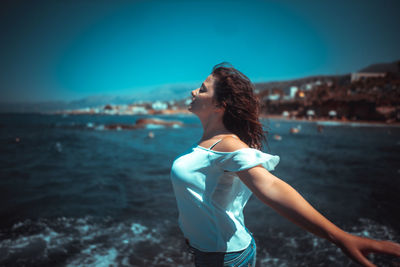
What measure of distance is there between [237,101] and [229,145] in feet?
1.07

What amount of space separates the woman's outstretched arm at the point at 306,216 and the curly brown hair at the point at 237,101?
1.28 feet

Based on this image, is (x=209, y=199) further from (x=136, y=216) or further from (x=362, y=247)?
(x=136, y=216)

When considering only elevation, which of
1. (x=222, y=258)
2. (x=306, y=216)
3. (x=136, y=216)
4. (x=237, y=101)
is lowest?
(x=136, y=216)

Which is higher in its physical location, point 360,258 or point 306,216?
point 306,216

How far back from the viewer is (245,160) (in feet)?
3.51

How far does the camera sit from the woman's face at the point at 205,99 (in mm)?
1383

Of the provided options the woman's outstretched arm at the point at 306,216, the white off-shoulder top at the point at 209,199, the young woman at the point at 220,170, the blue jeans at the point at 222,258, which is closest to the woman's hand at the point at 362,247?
the woman's outstretched arm at the point at 306,216

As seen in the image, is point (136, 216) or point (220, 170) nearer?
point (220, 170)

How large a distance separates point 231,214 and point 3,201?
24.7ft

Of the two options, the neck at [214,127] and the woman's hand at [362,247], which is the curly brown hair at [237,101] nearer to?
the neck at [214,127]

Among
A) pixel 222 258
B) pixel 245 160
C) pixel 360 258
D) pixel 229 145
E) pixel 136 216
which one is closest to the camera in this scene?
pixel 360 258

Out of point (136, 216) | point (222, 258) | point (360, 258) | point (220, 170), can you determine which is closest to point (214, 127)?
point (220, 170)

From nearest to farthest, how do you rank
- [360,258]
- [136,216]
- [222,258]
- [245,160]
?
A: [360,258] < [245,160] < [222,258] < [136,216]

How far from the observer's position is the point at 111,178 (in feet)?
28.7
